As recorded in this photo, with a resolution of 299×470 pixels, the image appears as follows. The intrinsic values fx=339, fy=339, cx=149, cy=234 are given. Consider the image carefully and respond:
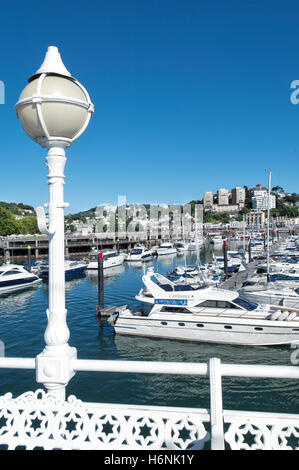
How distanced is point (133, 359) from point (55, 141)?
1205 cm

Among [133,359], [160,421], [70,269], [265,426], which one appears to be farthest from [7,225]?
[265,426]

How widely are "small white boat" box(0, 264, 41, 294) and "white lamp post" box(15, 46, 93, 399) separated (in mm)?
29626

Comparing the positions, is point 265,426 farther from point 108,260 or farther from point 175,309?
point 108,260

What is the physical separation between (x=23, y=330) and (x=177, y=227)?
8490cm

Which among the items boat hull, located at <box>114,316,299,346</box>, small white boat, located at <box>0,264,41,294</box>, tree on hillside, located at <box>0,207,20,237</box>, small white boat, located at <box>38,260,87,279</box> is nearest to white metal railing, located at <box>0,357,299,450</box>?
boat hull, located at <box>114,316,299,346</box>

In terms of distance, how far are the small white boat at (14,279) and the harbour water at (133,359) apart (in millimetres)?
6103

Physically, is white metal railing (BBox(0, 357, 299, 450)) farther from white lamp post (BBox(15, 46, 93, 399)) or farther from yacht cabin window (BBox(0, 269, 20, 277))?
yacht cabin window (BBox(0, 269, 20, 277))

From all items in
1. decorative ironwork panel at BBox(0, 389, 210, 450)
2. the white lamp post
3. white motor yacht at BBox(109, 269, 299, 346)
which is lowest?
white motor yacht at BBox(109, 269, 299, 346)

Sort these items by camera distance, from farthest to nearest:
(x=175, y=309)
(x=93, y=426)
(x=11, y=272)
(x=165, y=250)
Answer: (x=165, y=250)
(x=11, y=272)
(x=175, y=309)
(x=93, y=426)

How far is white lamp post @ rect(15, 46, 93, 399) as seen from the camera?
3.12 meters

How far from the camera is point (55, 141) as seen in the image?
3350 millimetres

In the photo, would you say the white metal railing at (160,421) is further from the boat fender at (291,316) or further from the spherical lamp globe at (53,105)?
the boat fender at (291,316)

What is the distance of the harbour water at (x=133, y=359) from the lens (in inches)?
400
